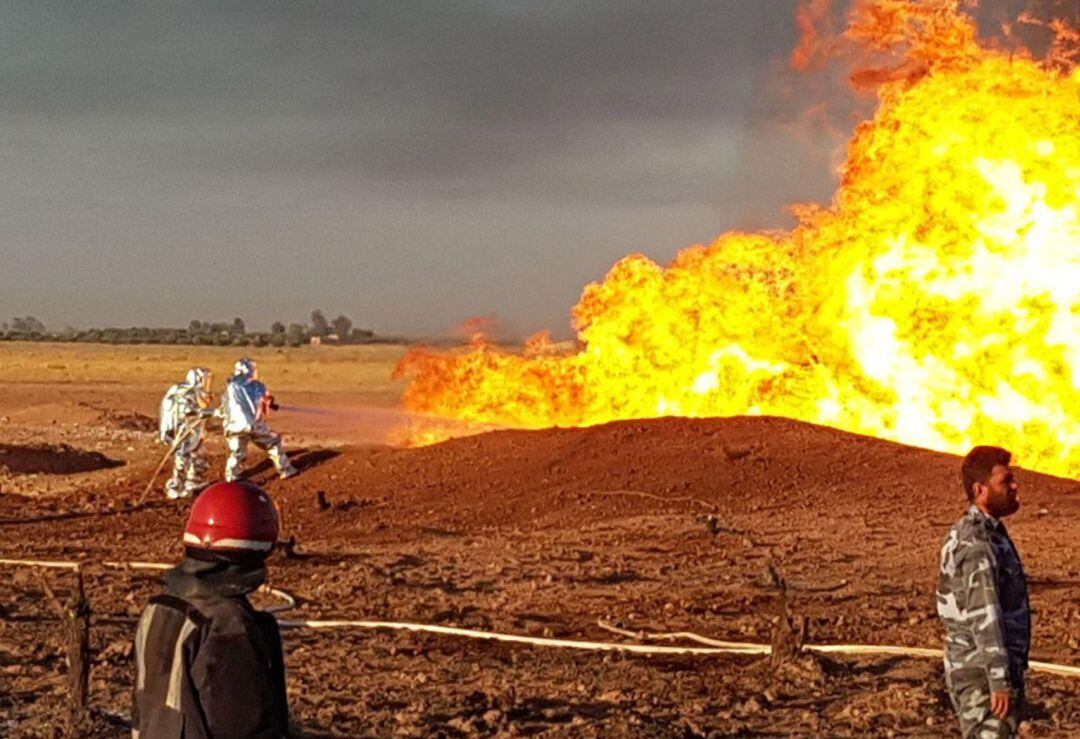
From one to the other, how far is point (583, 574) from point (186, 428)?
7890 millimetres

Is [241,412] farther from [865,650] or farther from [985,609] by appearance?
[985,609]

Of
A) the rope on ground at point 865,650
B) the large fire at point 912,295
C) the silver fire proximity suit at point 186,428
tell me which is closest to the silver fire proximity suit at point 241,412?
the silver fire proximity suit at point 186,428

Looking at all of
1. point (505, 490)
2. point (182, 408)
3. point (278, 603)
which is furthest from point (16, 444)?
point (278, 603)

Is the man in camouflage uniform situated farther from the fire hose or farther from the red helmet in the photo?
the fire hose

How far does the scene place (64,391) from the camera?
53.3 metres

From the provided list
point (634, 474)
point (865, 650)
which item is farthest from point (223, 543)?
point (634, 474)

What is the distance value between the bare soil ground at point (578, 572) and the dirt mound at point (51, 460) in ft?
0.37

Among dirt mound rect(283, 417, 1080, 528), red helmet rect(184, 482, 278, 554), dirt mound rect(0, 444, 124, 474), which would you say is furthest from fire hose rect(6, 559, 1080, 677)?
dirt mound rect(0, 444, 124, 474)

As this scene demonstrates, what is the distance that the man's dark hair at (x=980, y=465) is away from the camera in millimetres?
5855

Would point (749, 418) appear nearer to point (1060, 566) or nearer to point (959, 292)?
point (959, 292)

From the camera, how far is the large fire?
19516 millimetres

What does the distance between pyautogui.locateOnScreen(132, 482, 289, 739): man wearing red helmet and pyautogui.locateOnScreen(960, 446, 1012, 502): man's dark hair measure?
328cm

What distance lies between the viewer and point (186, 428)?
19469 millimetres

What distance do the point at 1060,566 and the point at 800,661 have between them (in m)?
5.85
